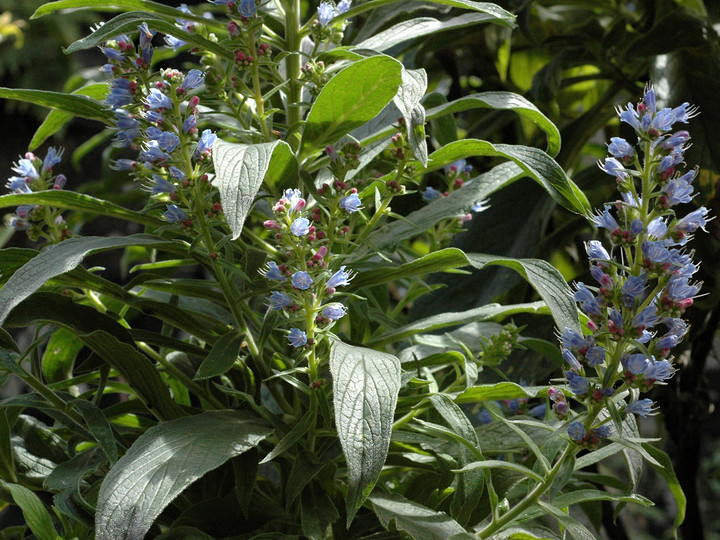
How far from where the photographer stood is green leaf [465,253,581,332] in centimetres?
43

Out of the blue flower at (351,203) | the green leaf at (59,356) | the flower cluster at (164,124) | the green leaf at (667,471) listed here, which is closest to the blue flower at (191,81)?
the flower cluster at (164,124)

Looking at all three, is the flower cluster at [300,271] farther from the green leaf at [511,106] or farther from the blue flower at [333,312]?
the green leaf at [511,106]

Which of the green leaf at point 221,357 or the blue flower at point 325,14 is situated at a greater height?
the blue flower at point 325,14

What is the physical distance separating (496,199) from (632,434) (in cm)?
41

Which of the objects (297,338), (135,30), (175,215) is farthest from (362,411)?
(135,30)

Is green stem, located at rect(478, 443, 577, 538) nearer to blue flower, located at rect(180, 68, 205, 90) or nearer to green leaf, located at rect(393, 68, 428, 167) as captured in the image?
green leaf, located at rect(393, 68, 428, 167)

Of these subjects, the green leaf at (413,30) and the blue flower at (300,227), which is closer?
the blue flower at (300,227)

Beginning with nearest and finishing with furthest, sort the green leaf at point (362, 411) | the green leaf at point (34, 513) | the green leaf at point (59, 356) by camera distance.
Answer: the green leaf at point (362, 411)
the green leaf at point (34, 513)
the green leaf at point (59, 356)

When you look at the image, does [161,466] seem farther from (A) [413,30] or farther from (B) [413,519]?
(A) [413,30]

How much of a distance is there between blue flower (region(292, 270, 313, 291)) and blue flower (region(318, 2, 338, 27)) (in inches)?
7.6

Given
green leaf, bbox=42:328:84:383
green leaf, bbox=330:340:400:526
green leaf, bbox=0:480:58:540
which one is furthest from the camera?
green leaf, bbox=42:328:84:383

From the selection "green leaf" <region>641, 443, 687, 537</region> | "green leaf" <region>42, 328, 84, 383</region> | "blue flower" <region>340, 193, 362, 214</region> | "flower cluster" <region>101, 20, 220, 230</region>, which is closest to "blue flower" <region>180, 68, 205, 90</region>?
"flower cluster" <region>101, 20, 220, 230</region>

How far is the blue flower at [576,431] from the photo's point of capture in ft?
1.40

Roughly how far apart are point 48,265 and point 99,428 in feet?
0.36
